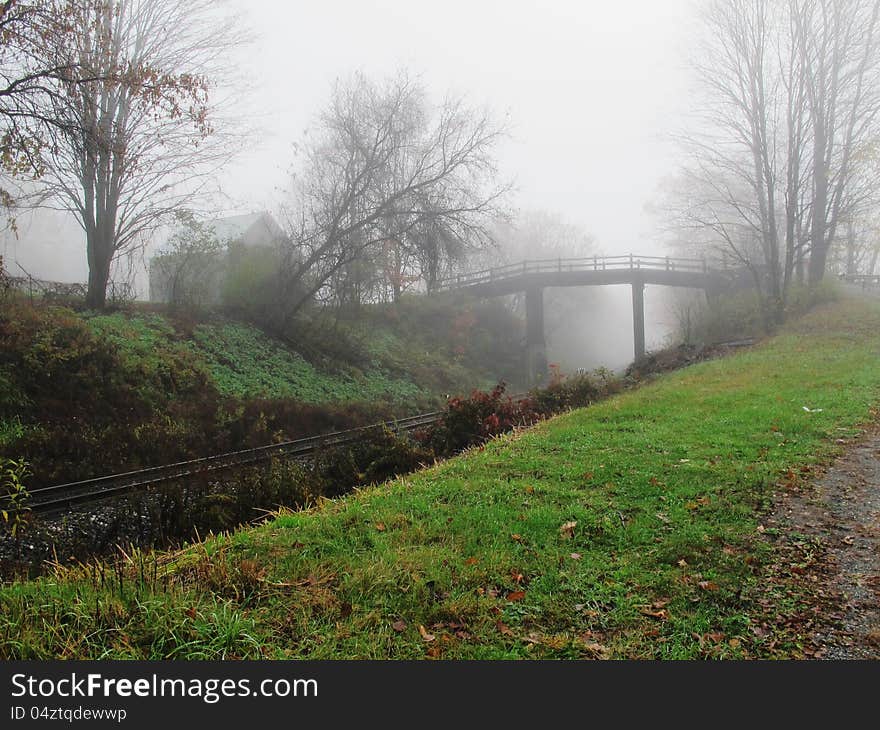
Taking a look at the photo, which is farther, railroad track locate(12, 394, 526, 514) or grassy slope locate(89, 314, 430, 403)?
grassy slope locate(89, 314, 430, 403)

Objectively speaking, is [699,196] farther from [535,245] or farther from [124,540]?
[124,540]

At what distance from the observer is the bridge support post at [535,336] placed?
1388 inches

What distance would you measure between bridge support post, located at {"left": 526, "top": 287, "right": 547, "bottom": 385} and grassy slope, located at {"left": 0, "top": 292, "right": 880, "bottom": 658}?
1099 inches

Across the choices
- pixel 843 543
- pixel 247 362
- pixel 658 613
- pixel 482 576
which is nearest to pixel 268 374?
pixel 247 362

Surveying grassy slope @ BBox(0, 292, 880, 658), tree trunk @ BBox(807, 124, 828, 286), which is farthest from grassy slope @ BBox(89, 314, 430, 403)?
tree trunk @ BBox(807, 124, 828, 286)

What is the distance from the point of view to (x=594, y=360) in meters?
54.8

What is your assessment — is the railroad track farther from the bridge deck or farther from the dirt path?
the bridge deck

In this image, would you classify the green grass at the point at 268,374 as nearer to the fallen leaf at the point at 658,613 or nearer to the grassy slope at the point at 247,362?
the grassy slope at the point at 247,362

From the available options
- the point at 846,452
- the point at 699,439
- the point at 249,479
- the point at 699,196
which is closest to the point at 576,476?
the point at 699,439

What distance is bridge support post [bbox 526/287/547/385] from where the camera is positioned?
35250 millimetres

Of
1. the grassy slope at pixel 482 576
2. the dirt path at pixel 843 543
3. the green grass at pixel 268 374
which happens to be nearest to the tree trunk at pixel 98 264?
Result: the green grass at pixel 268 374

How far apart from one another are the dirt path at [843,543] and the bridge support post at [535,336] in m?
28.3

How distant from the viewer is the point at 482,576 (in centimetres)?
407

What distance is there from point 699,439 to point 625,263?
101 ft
